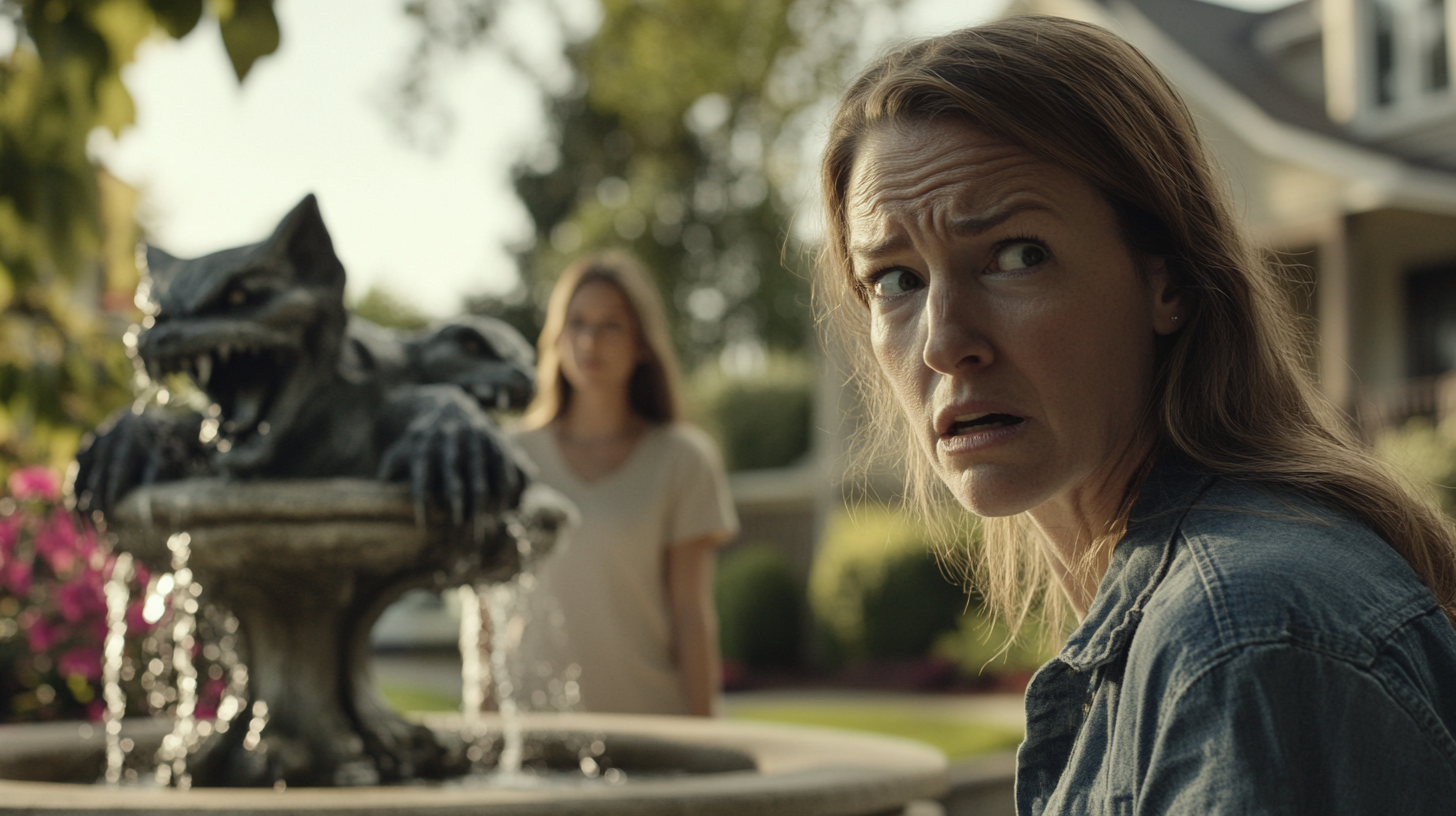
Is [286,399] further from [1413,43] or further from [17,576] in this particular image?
[1413,43]

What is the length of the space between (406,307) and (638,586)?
129 ft

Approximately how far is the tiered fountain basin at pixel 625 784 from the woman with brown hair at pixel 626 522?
0.94 ft

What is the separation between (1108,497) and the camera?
1.63 meters

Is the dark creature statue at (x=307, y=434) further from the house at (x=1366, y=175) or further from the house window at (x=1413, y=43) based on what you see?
the house window at (x=1413, y=43)

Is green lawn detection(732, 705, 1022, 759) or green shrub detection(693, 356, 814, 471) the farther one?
green shrub detection(693, 356, 814, 471)

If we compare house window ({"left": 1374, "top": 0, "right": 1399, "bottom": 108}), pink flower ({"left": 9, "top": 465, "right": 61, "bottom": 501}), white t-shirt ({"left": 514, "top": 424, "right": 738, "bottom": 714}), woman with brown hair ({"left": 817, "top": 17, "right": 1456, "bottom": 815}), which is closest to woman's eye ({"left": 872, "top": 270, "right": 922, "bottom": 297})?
woman with brown hair ({"left": 817, "top": 17, "right": 1456, "bottom": 815})

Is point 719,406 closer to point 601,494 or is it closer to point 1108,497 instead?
point 601,494

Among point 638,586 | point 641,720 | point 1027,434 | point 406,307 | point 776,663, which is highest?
point 406,307

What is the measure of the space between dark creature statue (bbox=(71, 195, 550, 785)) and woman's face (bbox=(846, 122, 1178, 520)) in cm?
158

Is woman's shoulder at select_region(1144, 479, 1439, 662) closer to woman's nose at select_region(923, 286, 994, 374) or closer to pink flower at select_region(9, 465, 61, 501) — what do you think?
woman's nose at select_region(923, 286, 994, 374)

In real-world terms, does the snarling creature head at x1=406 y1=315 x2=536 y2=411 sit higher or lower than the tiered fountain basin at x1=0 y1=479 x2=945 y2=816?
higher

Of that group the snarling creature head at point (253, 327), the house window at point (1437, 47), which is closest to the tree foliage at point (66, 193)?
the snarling creature head at point (253, 327)

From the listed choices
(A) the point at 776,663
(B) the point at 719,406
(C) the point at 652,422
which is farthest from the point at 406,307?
(C) the point at 652,422

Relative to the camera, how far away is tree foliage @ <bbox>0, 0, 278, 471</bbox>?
311 centimetres
